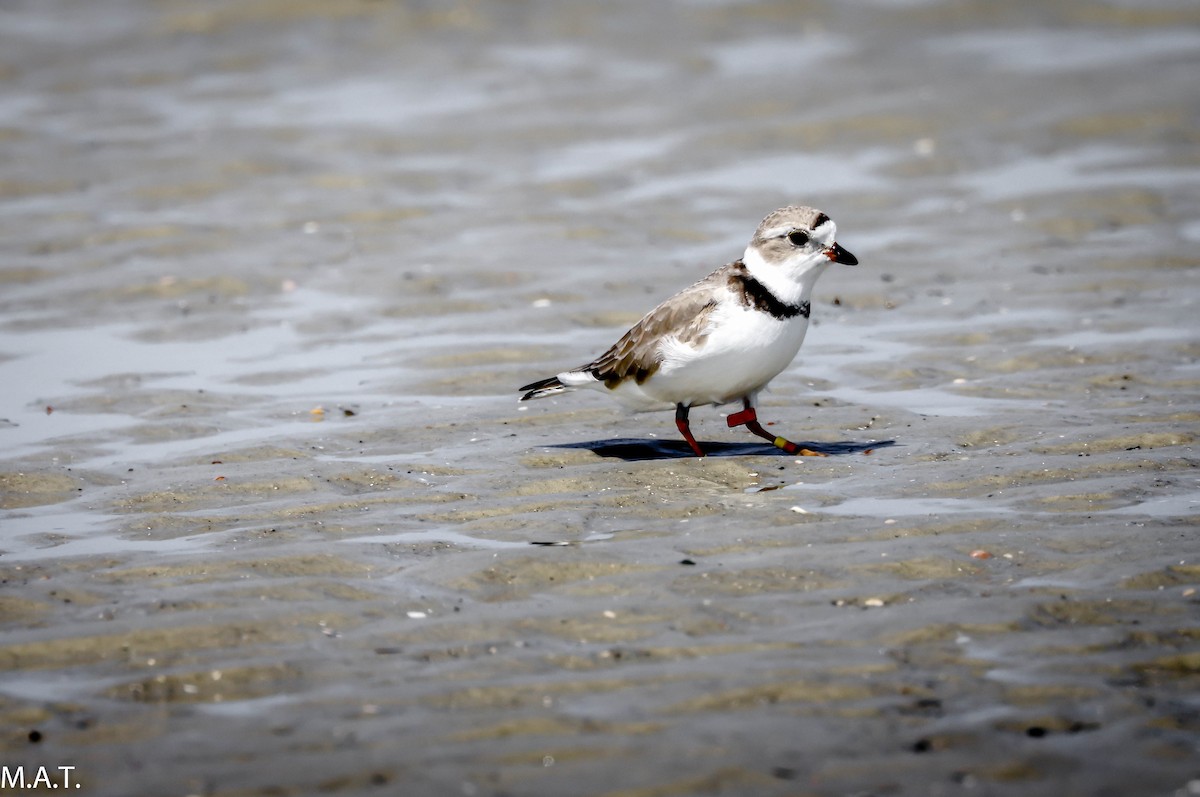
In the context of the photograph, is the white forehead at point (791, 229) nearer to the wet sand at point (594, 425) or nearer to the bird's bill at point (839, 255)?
the bird's bill at point (839, 255)

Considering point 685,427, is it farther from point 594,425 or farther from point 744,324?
point 594,425

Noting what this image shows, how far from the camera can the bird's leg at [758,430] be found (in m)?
8.18

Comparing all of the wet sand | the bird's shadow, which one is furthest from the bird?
the wet sand

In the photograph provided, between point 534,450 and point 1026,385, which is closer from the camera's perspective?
point 534,450

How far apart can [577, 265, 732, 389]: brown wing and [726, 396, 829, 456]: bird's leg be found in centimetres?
57

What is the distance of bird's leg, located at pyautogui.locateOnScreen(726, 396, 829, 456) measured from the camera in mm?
8180

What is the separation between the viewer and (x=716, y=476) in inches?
309

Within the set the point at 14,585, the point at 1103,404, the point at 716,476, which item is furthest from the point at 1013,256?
the point at 14,585

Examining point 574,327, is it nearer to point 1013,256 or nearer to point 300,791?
point 1013,256

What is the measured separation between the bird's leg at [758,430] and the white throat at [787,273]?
0.67 m

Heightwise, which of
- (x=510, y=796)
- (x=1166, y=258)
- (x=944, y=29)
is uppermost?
(x=944, y=29)

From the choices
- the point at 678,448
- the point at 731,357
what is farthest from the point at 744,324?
the point at 678,448

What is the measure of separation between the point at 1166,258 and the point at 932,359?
303 cm

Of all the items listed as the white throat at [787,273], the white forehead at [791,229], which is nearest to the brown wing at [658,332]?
the white throat at [787,273]
